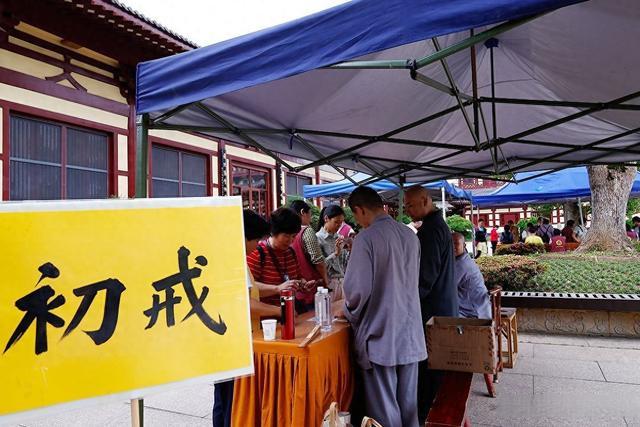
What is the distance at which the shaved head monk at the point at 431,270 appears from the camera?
2908mm

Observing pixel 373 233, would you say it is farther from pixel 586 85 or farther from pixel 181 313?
pixel 586 85

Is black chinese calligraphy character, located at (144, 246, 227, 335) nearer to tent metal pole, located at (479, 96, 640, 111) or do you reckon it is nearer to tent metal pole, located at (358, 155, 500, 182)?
tent metal pole, located at (479, 96, 640, 111)

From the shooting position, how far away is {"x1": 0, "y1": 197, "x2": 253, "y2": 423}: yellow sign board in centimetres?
121

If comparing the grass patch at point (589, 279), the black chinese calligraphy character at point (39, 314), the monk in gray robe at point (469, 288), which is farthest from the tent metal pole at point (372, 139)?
the grass patch at point (589, 279)

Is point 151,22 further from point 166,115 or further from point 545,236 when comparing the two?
point 545,236

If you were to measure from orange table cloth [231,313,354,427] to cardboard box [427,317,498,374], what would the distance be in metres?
0.70

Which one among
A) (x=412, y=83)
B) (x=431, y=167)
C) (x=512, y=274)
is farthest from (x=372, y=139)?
(x=512, y=274)

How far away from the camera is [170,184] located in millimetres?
8641

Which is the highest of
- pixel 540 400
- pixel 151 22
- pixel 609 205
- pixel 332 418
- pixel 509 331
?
pixel 151 22

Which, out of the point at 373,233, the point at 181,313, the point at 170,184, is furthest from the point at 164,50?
the point at 181,313

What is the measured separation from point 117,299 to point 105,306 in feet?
0.12

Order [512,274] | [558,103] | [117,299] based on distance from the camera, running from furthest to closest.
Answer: [512,274] → [558,103] → [117,299]

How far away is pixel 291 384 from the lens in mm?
2178

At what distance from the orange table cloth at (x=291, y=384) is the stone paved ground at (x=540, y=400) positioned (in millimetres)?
1037
